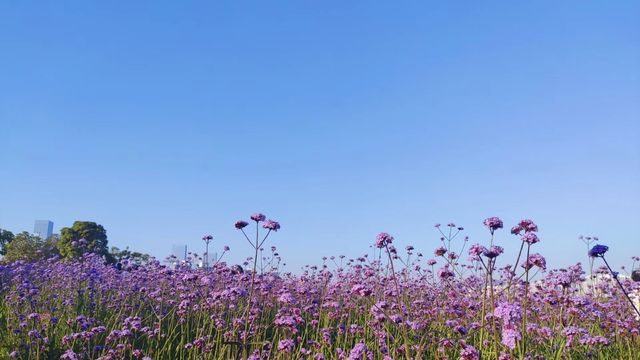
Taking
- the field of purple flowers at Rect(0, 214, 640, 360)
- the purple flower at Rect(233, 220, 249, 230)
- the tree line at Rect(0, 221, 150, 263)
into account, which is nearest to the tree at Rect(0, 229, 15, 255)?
the tree line at Rect(0, 221, 150, 263)

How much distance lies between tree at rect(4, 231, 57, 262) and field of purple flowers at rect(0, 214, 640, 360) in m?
19.8

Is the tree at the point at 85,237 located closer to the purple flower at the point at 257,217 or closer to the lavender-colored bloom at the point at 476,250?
the purple flower at the point at 257,217

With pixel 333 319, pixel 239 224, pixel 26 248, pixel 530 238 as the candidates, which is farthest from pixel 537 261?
pixel 26 248

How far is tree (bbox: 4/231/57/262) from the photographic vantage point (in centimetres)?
3048

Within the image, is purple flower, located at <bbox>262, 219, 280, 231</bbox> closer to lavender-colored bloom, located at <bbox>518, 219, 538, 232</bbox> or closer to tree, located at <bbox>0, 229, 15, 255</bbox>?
lavender-colored bloom, located at <bbox>518, 219, 538, 232</bbox>

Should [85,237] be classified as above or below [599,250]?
above

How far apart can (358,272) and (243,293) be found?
518 centimetres

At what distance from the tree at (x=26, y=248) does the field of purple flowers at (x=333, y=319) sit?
64.8 ft

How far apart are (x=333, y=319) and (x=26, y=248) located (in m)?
28.9

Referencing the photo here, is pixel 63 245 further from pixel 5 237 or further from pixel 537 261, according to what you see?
pixel 537 261

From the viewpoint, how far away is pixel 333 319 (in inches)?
349

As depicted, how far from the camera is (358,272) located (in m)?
10.8

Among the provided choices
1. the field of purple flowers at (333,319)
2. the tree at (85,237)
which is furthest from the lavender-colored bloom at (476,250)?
the tree at (85,237)

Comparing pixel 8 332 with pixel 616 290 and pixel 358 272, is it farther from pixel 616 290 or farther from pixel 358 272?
pixel 616 290
